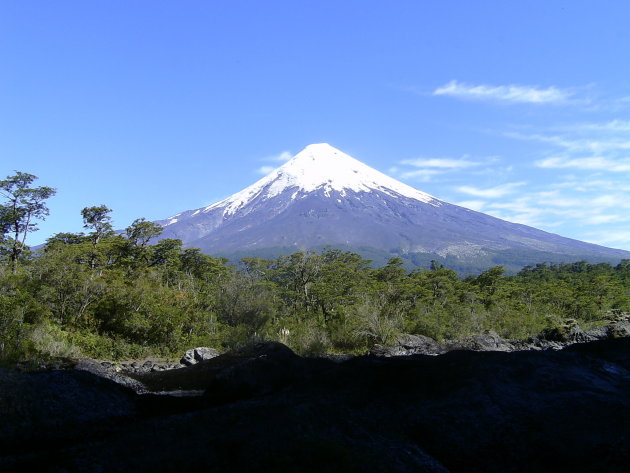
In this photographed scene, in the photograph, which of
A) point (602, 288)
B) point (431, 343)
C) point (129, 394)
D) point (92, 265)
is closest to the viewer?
point (129, 394)

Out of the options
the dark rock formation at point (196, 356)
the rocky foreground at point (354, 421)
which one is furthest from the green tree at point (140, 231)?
the rocky foreground at point (354, 421)

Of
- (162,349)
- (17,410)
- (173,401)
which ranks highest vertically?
(17,410)

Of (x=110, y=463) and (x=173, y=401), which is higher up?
(x=110, y=463)

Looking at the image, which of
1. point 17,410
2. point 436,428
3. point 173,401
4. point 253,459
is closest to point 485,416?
point 436,428

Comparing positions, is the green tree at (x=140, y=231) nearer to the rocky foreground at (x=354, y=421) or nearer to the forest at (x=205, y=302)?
the forest at (x=205, y=302)

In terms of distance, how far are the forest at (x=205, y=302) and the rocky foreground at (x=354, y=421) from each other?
32.7 feet

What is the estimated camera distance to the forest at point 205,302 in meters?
23.1

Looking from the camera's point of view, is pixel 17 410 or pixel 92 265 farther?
pixel 92 265

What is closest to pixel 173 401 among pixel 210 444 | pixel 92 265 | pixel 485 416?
pixel 210 444

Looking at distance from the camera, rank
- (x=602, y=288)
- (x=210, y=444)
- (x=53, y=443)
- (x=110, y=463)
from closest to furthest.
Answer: (x=110, y=463)
(x=210, y=444)
(x=53, y=443)
(x=602, y=288)

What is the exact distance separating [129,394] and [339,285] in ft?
77.2

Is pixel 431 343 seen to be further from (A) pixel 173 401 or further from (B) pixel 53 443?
(B) pixel 53 443

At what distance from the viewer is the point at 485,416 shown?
751 centimetres

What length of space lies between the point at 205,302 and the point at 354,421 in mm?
23711
